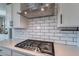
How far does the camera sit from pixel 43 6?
1698 millimetres

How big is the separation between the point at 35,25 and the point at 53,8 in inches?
23.3

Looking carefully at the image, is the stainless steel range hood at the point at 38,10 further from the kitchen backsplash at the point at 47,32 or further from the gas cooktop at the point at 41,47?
the gas cooktop at the point at 41,47

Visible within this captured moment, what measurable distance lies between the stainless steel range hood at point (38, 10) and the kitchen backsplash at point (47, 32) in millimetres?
118

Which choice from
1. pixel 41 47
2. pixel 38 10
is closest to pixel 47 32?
pixel 38 10

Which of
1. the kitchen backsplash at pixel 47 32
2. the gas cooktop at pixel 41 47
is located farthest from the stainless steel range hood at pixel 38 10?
the gas cooktop at pixel 41 47

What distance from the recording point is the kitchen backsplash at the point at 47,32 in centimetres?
165

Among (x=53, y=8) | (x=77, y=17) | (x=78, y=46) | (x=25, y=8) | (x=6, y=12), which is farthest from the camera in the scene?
(x=6, y=12)

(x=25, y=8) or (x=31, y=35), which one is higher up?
(x=25, y=8)

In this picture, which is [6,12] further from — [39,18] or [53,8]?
[53,8]

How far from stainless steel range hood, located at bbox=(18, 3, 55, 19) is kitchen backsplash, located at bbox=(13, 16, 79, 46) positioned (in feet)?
0.39

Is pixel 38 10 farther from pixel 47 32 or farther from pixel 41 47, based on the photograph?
pixel 41 47

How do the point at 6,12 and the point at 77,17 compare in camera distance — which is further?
the point at 6,12

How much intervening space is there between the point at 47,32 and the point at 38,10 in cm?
38

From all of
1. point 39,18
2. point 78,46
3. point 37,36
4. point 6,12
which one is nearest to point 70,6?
point 78,46
